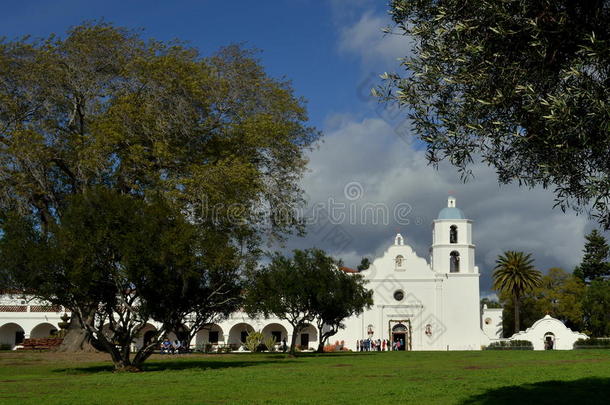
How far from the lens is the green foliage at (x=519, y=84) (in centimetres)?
886

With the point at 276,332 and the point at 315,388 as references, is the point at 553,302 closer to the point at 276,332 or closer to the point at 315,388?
the point at 276,332

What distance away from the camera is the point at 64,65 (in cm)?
3319

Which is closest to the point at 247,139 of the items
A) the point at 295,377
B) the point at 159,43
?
the point at 159,43

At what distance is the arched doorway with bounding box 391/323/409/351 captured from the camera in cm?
7094

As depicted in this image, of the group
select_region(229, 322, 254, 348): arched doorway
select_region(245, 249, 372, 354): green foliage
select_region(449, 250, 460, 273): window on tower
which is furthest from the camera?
select_region(449, 250, 460, 273): window on tower

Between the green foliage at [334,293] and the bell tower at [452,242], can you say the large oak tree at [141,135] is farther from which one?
the bell tower at [452,242]

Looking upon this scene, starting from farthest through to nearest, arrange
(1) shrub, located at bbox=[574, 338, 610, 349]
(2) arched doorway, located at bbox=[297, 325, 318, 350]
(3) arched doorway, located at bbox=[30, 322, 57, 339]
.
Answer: (2) arched doorway, located at bbox=[297, 325, 318, 350] < (3) arched doorway, located at bbox=[30, 322, 57, 339] < (1) shrub, located at bbox=[574, 338, 610, 349]

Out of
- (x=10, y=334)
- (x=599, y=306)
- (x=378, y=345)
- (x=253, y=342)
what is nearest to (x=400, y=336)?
(x=378, y=345)

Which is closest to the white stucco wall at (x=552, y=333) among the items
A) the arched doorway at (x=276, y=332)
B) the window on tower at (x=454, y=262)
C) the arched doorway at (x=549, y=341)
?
the arched doorway at (x=549, y=341)

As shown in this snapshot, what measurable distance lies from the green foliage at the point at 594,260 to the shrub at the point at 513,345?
29.9 metres

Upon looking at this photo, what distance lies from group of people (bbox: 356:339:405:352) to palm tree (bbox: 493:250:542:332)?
1577cm

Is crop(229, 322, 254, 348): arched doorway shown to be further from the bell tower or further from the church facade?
the bell tower

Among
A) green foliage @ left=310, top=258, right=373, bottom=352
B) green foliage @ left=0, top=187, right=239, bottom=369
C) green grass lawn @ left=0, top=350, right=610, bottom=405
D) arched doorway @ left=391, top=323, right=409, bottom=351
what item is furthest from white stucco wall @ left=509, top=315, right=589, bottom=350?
green foliage @ left=0, top=187, right=239, bottom=369

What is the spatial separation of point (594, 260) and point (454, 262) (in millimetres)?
27002
